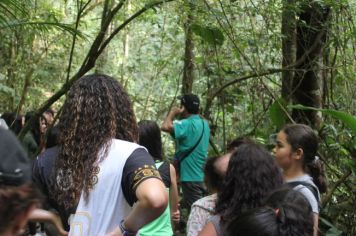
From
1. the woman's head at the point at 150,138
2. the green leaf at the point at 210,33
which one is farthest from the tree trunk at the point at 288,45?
the woman's head at the point at 150,138

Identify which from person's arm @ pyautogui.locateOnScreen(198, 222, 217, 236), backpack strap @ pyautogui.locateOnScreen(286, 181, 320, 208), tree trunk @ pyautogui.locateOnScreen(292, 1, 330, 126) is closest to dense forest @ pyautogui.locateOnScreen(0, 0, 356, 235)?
tree trunk @ pyautogui.locateOnScreen(292, 1, 330, 126)

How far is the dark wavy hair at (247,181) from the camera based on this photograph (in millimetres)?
2551

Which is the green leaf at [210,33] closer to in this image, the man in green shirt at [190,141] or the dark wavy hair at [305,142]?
the man in green shirt at [190,141]

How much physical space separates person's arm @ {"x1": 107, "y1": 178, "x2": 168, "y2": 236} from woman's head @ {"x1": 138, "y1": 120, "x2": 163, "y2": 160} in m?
1.67

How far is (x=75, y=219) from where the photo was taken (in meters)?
2.42

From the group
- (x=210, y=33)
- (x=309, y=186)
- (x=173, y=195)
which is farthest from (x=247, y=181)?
(x=210, y=33)

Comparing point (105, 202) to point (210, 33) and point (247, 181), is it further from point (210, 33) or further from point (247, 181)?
point (210, 33)

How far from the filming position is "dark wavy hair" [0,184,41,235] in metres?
1.32

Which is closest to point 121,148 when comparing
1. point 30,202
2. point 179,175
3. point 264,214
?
point 264,214

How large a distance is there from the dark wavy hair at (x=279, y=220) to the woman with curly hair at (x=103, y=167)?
41cm

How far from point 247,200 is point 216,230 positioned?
194 millimetres

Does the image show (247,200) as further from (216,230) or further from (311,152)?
(311,152)

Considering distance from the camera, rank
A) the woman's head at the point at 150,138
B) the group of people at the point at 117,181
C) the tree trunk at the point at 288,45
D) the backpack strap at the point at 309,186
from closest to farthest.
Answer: the group of people at the point at 117,181, the backpack strap at the point at 309,186, the woman's head at the point at 150,138, the tree trunk at the point at 288,45

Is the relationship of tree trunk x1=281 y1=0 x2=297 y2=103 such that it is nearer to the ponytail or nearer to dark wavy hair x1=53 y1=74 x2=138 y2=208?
the ponytail
